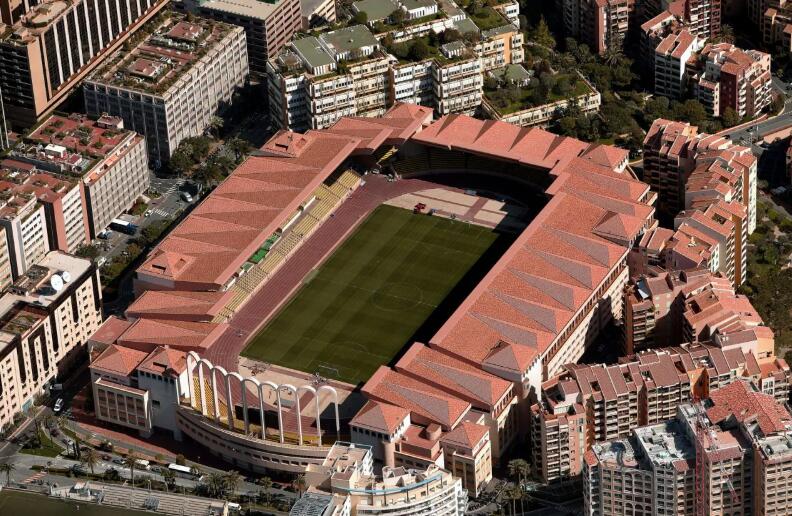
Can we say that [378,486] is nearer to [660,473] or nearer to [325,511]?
[325,511]

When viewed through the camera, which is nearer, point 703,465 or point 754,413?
point 703,465

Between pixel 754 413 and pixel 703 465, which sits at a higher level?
pixel 754 413

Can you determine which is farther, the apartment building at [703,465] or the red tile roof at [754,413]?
the red tile roof at [754,413]

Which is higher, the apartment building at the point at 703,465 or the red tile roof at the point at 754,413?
the red tile roof at the point at 754,413

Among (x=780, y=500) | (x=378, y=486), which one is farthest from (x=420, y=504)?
(x=780, y=500)

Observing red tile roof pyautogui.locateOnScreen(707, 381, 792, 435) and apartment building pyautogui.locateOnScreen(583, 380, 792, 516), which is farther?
red tile roof pyautogui.locateOnScreen(707, 381, 792, 435)

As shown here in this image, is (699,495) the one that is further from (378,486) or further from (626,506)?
(378,486)

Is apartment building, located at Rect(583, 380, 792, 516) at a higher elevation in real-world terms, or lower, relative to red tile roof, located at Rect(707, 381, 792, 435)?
lower
